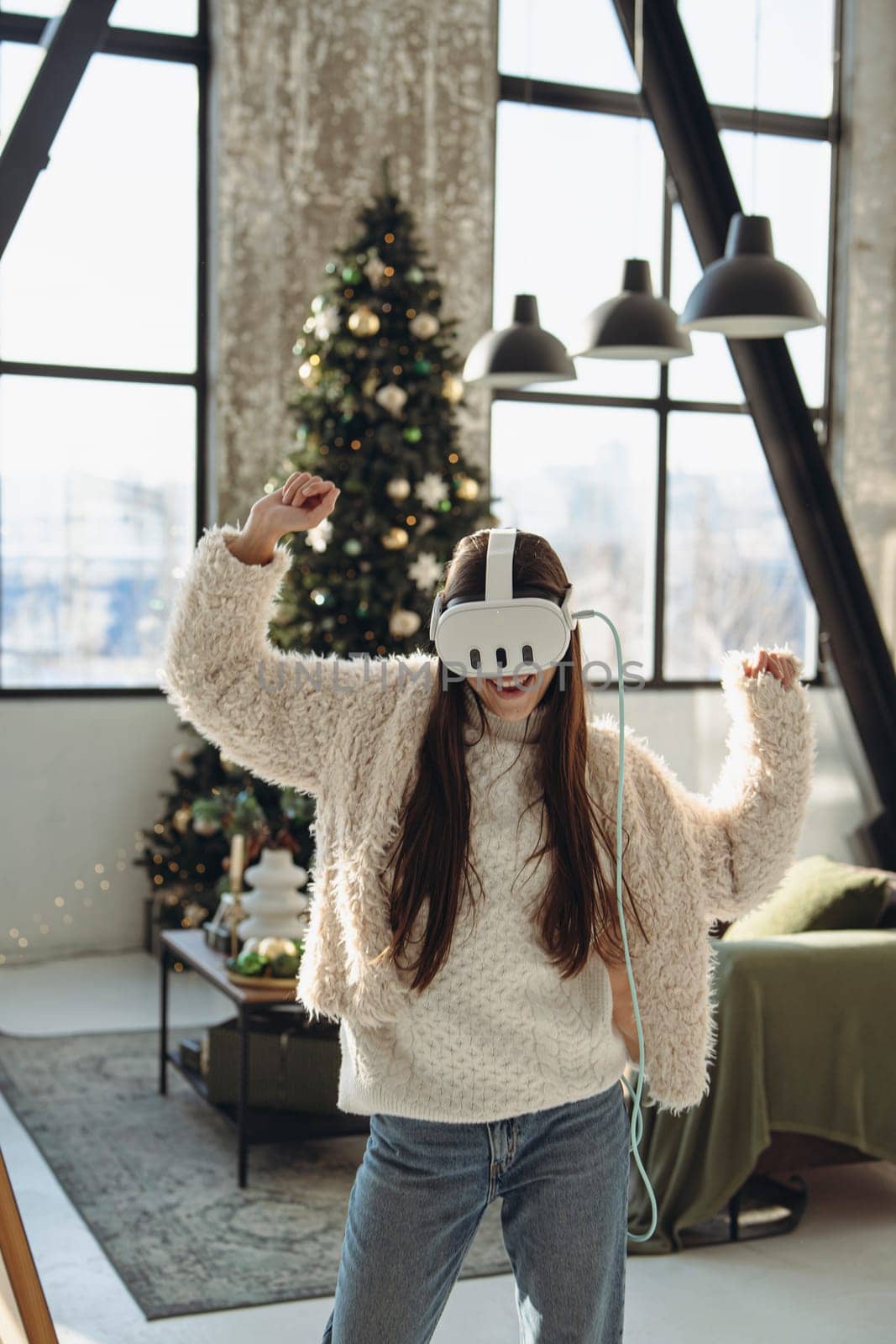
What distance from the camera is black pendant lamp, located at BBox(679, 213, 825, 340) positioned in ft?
11.2

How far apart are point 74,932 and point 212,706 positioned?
184 inches

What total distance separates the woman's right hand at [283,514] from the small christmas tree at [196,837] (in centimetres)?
366

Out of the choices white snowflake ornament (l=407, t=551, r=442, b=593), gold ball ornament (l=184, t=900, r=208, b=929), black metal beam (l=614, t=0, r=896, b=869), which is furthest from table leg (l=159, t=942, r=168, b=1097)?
black metal beam (l=614, t=0, r=896, b=869)

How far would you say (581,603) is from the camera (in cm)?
670

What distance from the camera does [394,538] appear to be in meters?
5.34

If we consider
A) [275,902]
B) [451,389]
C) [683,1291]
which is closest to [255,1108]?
[275,902]

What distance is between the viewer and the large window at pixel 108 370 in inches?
235

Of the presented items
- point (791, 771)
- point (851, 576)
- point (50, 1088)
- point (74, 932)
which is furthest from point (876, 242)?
point (791, 771)

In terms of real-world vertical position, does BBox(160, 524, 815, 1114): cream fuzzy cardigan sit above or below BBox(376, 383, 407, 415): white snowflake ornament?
below

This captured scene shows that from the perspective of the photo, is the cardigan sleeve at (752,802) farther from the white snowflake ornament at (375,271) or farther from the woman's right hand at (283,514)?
the white snowflake ornament at (375,271)

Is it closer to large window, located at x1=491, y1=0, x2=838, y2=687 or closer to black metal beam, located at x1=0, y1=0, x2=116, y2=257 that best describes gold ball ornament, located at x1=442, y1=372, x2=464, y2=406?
large window, located at x1=491, y1=0, x2=838, y2=687

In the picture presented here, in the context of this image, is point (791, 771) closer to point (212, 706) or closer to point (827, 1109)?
point (212, 706)

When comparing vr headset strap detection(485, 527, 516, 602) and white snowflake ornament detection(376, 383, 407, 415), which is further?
white snowflake ornament detection(376, 383, 407, 415)

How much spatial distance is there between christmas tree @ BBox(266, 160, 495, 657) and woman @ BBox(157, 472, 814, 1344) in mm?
3711
